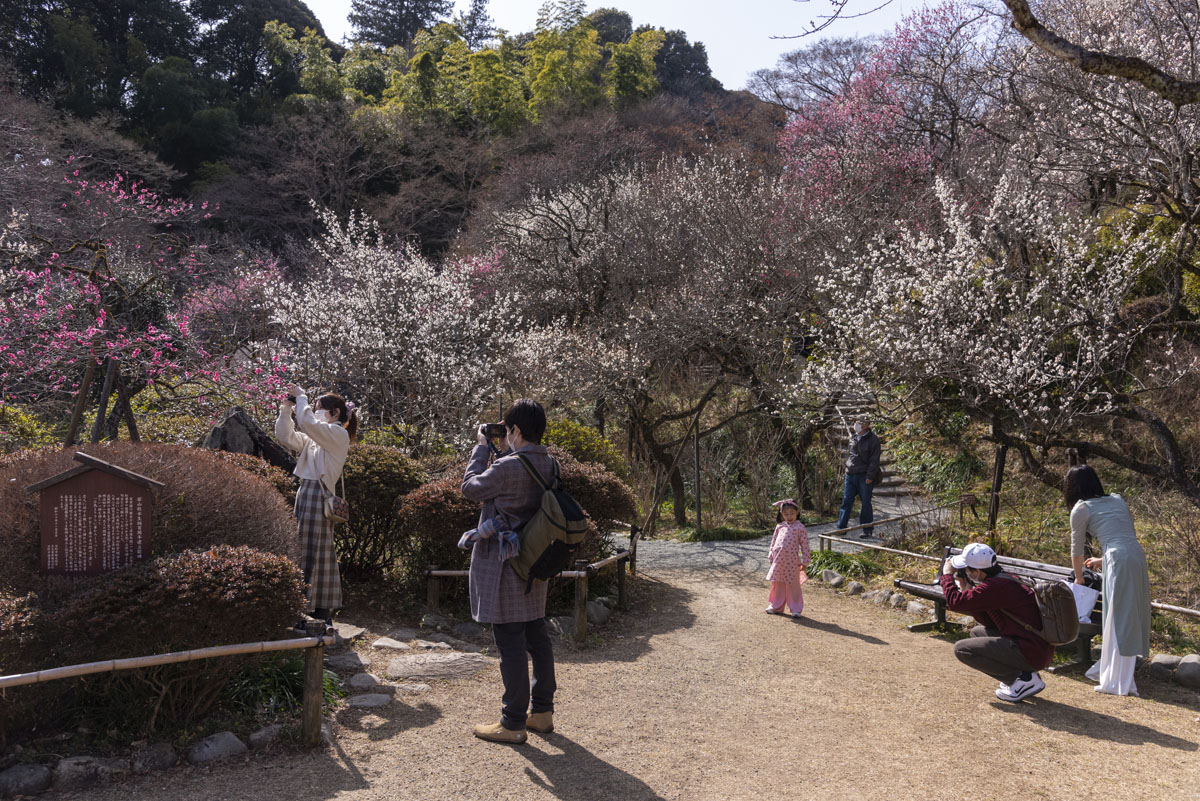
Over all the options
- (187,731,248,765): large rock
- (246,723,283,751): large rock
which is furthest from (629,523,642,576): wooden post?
(187,731,248,765): large rock

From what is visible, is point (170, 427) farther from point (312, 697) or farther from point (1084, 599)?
point (1084, 599)

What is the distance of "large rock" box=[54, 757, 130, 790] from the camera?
3.27 meters

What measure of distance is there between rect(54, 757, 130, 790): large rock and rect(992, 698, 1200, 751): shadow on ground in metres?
4.57

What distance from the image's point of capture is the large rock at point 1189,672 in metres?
5.34

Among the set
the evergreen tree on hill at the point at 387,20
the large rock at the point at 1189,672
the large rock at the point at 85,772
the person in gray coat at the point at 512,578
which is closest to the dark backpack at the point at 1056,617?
the large rock at the point at 1189,672

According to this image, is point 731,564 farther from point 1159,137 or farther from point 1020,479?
point 1159,137

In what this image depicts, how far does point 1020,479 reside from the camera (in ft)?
33.5

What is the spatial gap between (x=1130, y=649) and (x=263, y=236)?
22.8 meters

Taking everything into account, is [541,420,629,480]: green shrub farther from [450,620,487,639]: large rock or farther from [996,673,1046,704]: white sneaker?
[996,673,1046,704]: white sneaker

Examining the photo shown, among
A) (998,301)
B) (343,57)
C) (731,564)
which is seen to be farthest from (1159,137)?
(343,57)

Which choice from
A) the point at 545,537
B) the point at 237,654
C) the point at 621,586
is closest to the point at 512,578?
the point at 545,537

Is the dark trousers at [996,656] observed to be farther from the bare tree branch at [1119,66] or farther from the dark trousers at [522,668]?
the bare tree branch at [1119,66]

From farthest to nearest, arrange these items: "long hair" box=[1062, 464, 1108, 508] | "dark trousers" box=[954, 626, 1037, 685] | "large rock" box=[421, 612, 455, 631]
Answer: "large rock" box=[421, 612, 455, 631] → "long hair" box=[1062, 464, 1108, 508] → "dark trousers" box=[954, 626, 1037, 685]

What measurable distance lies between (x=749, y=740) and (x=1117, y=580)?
270 cm
